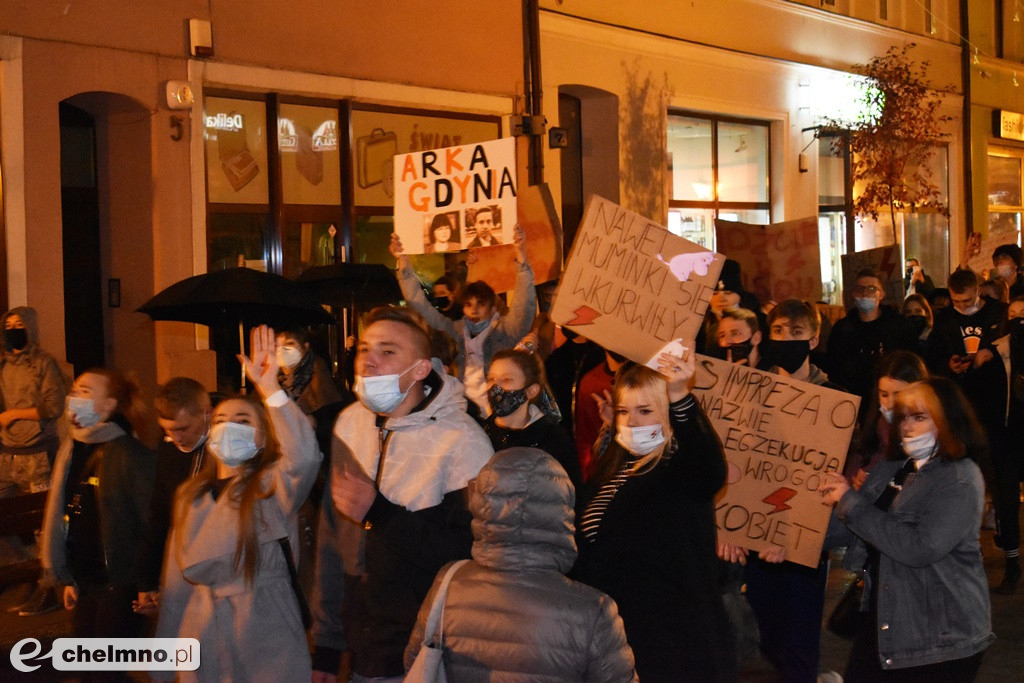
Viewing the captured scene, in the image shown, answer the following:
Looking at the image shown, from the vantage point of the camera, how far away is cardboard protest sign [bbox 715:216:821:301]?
11.1 meters

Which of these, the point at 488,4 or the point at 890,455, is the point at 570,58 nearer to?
the point at 488,4

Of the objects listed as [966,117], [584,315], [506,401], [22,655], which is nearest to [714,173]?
[966,117]

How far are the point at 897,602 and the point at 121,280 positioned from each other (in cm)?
962

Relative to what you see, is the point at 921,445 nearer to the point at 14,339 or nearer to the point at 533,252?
the point at 533,252

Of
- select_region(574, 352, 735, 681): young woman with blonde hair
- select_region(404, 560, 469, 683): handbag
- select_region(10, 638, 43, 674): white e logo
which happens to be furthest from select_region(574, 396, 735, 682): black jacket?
select_region(10, 638, 43, 674): white e logo

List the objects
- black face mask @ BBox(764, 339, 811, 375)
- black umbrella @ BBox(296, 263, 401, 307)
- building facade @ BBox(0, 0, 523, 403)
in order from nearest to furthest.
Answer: black face mask @ BBox(764, 339, 811, 375)
black umbrella @ BBox(296, 263, 401, 307)
building facade @ BBox(0, 0, 523, 403)

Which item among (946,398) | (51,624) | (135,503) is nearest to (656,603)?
(946,398)

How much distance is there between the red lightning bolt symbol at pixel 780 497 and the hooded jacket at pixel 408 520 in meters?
1.85

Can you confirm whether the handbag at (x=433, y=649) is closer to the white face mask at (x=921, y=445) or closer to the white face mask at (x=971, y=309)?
the white face mask at (x=921, y=445)

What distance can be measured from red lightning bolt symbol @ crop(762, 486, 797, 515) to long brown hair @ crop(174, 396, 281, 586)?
2.34 meters

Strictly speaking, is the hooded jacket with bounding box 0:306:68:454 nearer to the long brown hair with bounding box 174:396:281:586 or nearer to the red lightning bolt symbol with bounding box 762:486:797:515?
the long brown hair with bounding box 174:396:281:586

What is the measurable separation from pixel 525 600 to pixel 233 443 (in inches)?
65.6

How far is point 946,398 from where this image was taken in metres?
4.64

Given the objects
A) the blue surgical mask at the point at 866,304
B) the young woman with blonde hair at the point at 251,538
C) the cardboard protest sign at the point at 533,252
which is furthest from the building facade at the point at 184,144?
the young woman with blonde hair at the point at 251,538
